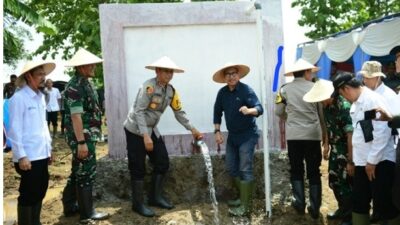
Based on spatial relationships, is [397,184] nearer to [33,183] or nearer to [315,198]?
[315,198]

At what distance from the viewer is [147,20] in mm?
6293

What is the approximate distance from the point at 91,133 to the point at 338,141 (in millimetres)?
2723

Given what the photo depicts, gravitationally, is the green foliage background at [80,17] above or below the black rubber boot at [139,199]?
above

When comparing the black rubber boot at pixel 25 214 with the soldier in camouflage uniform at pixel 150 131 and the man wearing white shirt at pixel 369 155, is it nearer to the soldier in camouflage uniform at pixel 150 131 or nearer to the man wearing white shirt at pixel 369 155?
the soldier in camouflage uniform at pixel 150 131

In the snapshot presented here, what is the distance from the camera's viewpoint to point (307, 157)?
5.22 meters

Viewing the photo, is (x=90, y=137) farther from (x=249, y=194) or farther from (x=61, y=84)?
(x=61, y=84)

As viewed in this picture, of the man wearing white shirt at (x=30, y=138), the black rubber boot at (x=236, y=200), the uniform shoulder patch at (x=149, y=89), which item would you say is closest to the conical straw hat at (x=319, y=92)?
the black rubber boot at (x=236, y=200)

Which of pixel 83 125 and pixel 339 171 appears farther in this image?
pixel 339 171

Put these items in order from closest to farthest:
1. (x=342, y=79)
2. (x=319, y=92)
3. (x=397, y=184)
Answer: (x=397, y=184) < (x=342, y=79) < (x=319, y=92)

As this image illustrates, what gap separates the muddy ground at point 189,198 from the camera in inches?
209

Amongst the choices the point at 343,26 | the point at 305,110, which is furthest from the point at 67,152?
the point at 343,26

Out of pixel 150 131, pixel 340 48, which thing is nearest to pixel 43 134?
pixel 150 131

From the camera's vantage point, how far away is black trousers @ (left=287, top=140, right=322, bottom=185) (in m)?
5.20

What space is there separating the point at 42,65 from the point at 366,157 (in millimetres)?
3186
